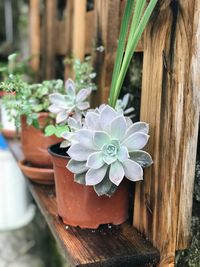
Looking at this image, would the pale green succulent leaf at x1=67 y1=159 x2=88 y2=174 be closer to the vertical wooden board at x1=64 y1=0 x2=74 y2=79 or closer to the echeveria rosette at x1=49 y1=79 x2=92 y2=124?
the echeveria rosette at x1=49 y1=79 x2=92 y2=124

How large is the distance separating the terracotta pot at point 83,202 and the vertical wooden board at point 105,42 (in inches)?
14.5

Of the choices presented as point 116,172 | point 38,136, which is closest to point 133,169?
point 116,172

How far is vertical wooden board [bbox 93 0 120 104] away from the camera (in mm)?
1071

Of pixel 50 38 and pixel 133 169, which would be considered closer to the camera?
pixel 133 169

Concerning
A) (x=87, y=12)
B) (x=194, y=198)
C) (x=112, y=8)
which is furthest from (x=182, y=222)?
(x=87, y=12)

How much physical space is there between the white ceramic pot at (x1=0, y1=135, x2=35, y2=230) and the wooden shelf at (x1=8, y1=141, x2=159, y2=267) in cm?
78

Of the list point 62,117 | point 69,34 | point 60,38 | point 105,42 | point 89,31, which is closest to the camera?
point 62,117

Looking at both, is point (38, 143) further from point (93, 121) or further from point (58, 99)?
point (93, 121)

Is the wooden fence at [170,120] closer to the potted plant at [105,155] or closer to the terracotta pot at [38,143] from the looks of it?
the potted plant at [105,155]

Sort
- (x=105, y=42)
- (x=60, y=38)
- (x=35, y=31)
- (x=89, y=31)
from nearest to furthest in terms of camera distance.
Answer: (x=105, y=42), (x=89, y=31), (x=60, y=38), (x=35, y=31)

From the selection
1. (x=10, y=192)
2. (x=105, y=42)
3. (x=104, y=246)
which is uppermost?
(x=105, y=42)

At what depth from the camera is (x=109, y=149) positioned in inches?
27.9

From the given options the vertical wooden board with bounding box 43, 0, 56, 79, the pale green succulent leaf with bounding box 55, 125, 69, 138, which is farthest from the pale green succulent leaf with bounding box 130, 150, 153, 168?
the vertical wooden board with bounding box 43, 0, 56, 79

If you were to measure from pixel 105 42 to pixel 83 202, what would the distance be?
542mm
